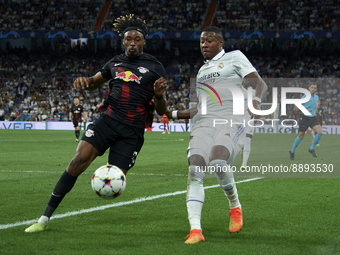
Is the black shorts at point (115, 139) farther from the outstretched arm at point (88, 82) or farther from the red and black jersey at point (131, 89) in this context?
the outstretched arm at point (88, 82)

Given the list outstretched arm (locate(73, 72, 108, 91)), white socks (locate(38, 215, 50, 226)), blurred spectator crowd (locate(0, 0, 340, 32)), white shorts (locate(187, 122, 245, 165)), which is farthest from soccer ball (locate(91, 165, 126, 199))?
blurred spectator crowd (locate(0, 0, 340, 32))

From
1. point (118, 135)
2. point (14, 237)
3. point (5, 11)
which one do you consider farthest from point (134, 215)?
point (5, 11)

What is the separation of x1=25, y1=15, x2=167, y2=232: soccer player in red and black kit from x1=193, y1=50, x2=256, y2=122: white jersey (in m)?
0.44

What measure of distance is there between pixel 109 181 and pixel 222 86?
1501 mm

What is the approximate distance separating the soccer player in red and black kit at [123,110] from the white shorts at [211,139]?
0.52 metres

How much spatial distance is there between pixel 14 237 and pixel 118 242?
3.23 feet

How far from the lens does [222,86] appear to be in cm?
498

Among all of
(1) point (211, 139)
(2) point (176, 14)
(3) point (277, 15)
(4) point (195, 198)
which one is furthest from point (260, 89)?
(2) point (176, 14)

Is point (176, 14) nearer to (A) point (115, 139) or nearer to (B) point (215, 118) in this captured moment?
(A) point (115, 139)

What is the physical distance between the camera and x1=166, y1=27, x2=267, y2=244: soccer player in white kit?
4578 mm

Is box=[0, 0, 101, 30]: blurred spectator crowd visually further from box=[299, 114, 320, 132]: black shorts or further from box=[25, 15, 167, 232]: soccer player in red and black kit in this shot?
box=[25, 15, 167, 232]: soccer player in red and black kit

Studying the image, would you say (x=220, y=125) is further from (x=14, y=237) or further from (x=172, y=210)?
(x=14, y=237)

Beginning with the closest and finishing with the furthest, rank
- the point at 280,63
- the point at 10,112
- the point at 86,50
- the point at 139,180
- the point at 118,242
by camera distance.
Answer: the point at 118,242, the point at 139,180, the point at 10,112, the point at 280,63, the point at 86,50

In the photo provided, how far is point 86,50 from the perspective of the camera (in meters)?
45.4
